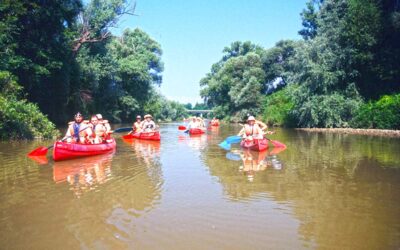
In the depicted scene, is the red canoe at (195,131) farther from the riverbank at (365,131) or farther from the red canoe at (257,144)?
the riverbank at (365,131)

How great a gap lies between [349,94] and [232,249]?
2964 cm

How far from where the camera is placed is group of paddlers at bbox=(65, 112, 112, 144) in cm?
1384

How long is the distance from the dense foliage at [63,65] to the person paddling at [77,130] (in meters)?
4.59

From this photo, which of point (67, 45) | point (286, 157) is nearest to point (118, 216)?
point (286, 157)

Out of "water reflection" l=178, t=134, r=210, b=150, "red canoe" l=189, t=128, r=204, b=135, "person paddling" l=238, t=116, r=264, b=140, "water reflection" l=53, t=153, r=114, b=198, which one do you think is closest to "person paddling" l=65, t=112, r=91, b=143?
"water reflection" l=53, t=153, r=114, b=198

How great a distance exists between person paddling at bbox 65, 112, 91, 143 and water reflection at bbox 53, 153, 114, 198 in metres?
1.20

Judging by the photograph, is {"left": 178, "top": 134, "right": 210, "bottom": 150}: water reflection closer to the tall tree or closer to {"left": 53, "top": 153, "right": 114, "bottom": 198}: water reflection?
{"left": 53, "top": 153, "right": 114, "bottom": 198}: water reflection

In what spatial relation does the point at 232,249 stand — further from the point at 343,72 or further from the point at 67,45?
the point at 343,72

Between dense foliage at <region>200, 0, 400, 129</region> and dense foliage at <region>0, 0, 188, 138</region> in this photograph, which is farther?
dense foliage at <region>200, 0, 400, 129</region>

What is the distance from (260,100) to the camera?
52344mm

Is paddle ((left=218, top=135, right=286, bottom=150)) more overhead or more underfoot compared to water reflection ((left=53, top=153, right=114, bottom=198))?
more overhead

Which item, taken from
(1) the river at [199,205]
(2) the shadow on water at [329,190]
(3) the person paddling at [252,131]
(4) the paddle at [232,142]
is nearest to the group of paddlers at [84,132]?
(1) the river at [199,205]

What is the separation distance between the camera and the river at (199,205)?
5.20 meters

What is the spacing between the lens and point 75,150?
1259 centimetres
